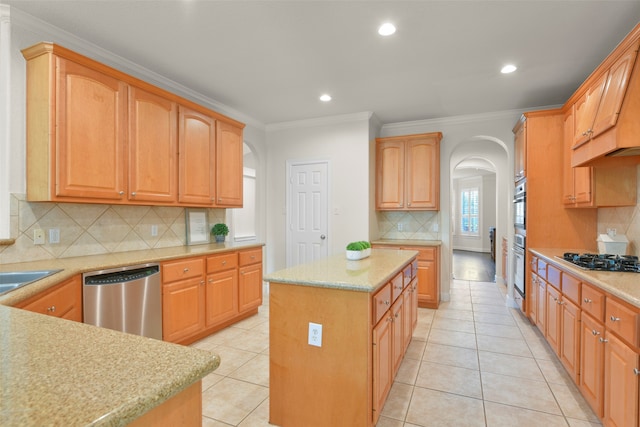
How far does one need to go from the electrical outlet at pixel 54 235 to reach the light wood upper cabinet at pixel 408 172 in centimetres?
372

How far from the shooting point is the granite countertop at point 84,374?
0.54m

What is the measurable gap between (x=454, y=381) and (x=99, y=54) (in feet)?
13.0

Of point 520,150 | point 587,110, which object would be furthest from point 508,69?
point 520,150

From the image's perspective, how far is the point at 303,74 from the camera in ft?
11.0

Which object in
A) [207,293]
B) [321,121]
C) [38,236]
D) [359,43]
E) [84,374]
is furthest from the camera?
[321,121]

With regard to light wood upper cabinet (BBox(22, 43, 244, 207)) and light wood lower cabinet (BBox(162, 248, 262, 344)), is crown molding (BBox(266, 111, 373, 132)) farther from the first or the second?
light wood lower cabinet (BBox(162, 248, 262, 344))

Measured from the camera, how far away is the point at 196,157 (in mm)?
3434

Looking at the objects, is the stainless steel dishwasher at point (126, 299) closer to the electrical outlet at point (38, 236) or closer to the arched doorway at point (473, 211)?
the electrical outlet at point (38, 236)

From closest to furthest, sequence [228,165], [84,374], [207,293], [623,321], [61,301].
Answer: [84,374] → [623,321] → [61,301] → [207,293] → [228,165]

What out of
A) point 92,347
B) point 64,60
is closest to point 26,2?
point 64,60

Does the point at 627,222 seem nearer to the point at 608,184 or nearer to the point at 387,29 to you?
the point at 608,184

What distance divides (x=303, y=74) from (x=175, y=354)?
3.14m

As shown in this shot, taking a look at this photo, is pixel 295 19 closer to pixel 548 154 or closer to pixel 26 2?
pixel 26 2

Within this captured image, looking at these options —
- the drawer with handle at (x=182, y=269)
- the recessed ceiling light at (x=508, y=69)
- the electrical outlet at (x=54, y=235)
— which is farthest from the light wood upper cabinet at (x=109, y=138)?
the recessed ceiling light at (x=508, y=69)
